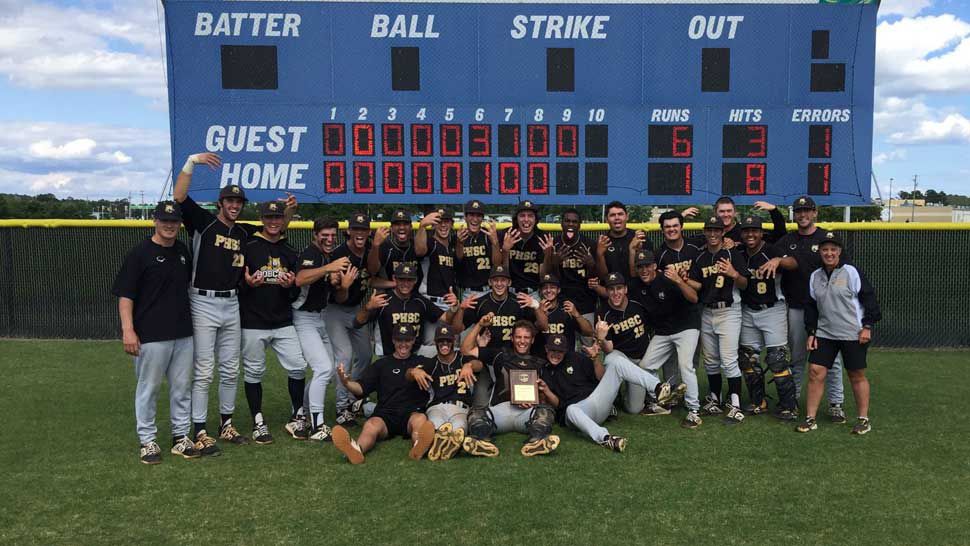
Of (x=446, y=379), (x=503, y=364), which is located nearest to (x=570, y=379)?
(x=503, y=364)

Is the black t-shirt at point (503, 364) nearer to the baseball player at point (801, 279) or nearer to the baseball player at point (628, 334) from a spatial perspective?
the baseball player at point (628, 334)

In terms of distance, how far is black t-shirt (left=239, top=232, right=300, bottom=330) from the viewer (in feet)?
19.7

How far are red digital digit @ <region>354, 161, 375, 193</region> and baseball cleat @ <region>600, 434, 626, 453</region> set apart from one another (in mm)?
6446

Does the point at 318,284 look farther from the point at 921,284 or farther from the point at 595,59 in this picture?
the point at 921,284

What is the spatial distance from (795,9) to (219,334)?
31.8ft

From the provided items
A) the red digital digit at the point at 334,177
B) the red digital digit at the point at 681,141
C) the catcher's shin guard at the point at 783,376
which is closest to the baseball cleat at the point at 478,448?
the catcher's shin guard at the point at 783,376

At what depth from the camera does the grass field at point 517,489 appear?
410 centimetres

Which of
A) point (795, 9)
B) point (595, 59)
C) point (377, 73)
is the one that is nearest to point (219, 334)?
point (377, 73)

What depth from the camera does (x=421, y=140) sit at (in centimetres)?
1087

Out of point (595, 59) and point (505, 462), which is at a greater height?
point (595, 59)

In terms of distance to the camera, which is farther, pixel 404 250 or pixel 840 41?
pixel 840 41

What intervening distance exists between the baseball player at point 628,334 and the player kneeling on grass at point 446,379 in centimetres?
142

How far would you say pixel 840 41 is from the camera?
1080 centimetres

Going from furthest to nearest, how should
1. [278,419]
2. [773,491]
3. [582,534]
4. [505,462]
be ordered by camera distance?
1. [278,419]
2. [505,462]
3. [773,491]
4. [582,534]
